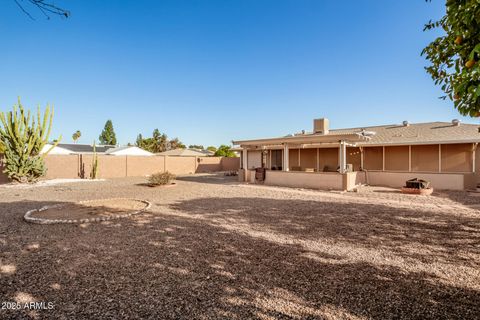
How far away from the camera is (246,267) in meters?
4.07

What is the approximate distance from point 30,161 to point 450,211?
2310cm

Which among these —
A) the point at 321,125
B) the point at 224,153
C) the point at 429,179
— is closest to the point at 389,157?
the point at 429,179

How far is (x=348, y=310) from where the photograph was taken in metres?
2.89

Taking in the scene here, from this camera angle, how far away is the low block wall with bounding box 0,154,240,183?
2041 centimetres

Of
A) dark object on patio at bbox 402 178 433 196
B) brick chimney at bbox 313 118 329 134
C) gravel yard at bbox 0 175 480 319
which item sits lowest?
gravel yard at bbox 0 175 480 319

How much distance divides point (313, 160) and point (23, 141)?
20407 millimetres

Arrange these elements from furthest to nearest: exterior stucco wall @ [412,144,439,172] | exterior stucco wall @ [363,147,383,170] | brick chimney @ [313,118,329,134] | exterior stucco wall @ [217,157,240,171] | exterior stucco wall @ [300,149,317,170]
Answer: exterior stucco wall @ [217,157,240,171]
brick chimney @ [313,118,329,134]
exterior stucco wall @ [300,149,317,170]
exterior stucco wall @ [363,147,383,170]
exterior stucco wall @ [412,144,439,172]

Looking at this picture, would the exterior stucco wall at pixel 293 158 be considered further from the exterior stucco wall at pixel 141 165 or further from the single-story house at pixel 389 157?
the exterior stucco wall at pixel 141 165

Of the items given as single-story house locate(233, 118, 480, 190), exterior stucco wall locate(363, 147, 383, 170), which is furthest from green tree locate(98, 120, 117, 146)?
exterior stucco wall locate(363, 147, 383, 170)

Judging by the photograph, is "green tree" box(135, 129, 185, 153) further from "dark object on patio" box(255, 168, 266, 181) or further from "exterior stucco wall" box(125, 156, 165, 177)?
"dark object on patio" box(255, 168, 266, 181)

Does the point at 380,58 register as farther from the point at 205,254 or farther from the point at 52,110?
the point at 52,110

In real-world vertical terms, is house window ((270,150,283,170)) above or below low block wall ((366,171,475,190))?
above

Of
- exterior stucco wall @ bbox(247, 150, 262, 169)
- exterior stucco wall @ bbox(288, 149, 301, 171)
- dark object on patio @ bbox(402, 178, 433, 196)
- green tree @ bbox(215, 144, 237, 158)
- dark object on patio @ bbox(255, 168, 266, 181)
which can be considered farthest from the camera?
green tree @ bbox(215, 144, 237, 158)

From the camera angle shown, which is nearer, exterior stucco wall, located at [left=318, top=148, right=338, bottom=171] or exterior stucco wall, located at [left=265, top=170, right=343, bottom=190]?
exterior stucco wall, located at [left=265, top=170, right=343, bottom=190]
